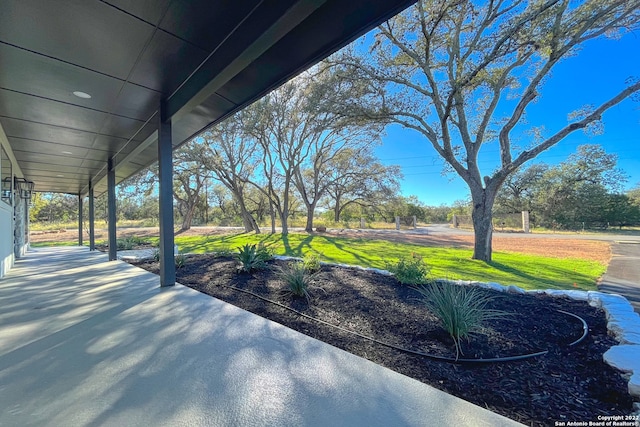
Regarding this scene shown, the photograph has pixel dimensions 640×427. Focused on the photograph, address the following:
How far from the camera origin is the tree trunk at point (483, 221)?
6832 mm

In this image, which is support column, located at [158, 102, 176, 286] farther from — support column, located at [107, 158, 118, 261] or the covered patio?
support column, located at [107, 158, 118, 261]

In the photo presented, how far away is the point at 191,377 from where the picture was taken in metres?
1.61

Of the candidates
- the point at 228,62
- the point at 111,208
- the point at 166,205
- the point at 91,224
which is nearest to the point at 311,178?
the point at 91,224

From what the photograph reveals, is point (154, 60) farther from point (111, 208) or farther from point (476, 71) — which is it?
point (476, 71)

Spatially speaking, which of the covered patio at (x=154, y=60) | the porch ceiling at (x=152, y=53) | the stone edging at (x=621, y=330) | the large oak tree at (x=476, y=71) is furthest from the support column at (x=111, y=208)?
the stone edging at (x=621, y=330)

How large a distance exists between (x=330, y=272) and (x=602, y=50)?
319 inches

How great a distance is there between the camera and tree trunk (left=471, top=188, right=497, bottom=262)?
6832mm

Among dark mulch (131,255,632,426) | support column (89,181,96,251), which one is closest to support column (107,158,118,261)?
support column (89,181,96,251)

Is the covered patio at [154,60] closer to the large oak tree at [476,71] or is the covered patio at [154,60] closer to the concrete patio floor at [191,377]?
the concrete patio floor at [191,377]

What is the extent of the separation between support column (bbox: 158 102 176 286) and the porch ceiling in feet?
1.45

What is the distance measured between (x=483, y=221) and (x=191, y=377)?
7497 mm

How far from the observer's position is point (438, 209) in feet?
120

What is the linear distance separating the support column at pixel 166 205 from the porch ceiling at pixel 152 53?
1.45ft

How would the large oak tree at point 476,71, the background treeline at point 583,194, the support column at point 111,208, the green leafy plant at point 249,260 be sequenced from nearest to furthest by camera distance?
1. the green leafy plant at point 249,260
2. the large oak tree at point 476,71
3. the support column at point 111,208
4. the background treeline at point 583,194
